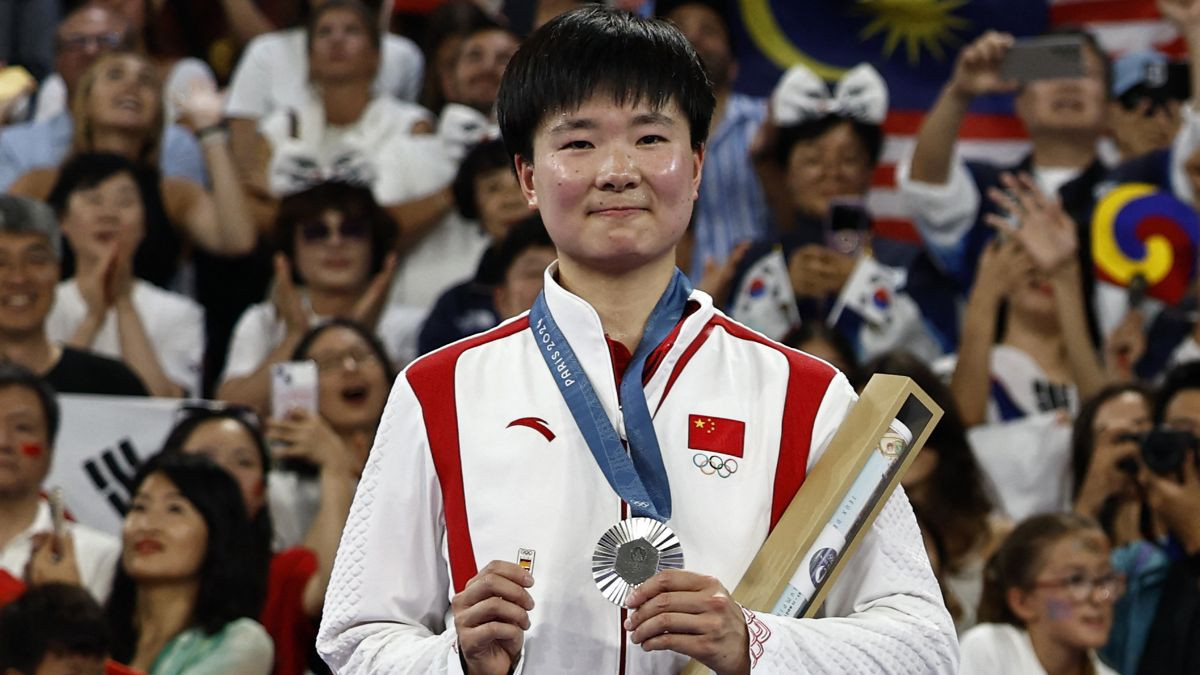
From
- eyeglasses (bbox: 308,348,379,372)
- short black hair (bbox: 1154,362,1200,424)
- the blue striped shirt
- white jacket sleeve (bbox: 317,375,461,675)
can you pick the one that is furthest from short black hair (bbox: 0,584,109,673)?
the blue striped shirt

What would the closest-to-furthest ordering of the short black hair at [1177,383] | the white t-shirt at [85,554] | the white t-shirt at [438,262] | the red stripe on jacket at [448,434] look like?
the red stripe on jacket at [448,434], the white t-shirt at [85,554], the short black hair at [1177,383], the white t-shirt at [438,262]


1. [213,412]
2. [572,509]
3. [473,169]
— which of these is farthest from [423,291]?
[572,509]

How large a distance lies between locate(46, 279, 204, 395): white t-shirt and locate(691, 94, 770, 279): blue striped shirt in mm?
2053

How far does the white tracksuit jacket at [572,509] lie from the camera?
2.54 m

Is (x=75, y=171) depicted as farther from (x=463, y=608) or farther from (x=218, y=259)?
(x=463, y=608)

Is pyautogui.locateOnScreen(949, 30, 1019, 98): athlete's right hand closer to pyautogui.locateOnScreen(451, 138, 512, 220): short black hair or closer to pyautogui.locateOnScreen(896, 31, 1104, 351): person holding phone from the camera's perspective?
pyautogui.locateOnScreen(896, 31, 1104, 351): person holding phone

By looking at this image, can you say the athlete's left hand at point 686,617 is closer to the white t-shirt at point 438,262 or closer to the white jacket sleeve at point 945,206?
the white jacket sleeve at point 945,206

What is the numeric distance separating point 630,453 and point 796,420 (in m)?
0.25

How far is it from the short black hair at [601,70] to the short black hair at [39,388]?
372cm

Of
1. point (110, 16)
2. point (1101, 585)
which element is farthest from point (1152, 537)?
point (110, 16)

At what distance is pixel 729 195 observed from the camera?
7.98 metres

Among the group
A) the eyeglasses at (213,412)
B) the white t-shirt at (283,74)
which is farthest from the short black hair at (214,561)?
the white t-shirt at (283,74)

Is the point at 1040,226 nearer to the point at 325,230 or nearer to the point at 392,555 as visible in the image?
the point at 325,230

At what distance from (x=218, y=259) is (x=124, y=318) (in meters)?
0.78
